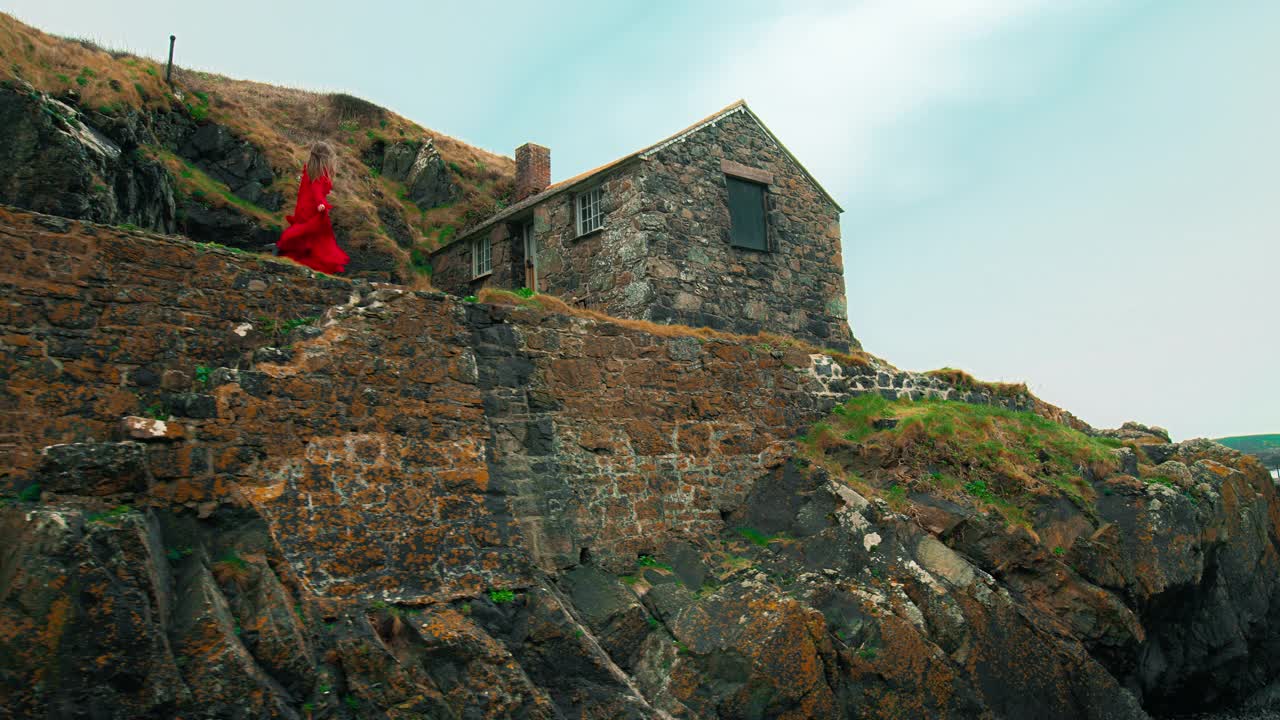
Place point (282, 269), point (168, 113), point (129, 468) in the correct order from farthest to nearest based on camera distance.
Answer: point (168, 113)
point (282, 269)
point (129, 468)

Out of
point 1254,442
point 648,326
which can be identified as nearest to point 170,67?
point 648,326

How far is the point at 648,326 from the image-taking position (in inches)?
451

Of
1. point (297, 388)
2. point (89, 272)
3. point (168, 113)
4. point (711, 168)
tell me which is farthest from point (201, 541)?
point (168, 113)

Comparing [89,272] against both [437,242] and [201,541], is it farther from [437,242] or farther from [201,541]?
[437,242]

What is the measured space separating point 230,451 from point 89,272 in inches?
74.2

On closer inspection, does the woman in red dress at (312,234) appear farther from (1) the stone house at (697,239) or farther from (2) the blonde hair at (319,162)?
(1) the stone house at (697,239)

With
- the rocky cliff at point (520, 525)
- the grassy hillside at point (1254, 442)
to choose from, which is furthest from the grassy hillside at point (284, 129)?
the grassy hillside at point (1254, 442)

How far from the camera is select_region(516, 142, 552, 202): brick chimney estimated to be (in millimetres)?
21391

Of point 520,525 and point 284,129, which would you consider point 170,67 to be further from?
point 520,525

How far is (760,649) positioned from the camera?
28.6 feet

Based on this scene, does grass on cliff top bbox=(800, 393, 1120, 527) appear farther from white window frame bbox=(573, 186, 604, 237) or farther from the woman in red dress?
the woman in red dress

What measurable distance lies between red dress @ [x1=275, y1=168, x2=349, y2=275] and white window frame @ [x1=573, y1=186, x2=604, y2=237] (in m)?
6.52

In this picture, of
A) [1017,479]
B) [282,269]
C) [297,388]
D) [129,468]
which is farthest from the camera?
[1017,479]

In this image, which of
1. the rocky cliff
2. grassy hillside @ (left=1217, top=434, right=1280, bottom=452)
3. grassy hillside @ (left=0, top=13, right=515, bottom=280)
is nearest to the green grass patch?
the rocky cliff
